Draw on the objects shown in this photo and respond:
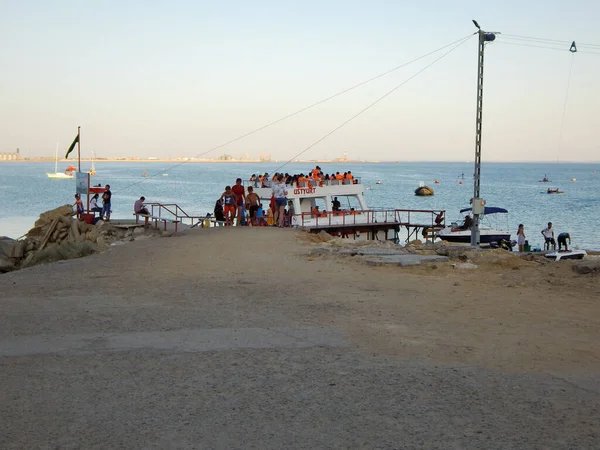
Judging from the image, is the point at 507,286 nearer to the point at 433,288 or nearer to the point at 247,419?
the point at 433,288

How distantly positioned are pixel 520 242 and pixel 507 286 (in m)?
18.0

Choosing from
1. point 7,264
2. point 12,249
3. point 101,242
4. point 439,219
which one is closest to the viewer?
point 101,242

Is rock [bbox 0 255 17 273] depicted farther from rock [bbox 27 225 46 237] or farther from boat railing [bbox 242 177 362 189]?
boat railing [bbox 242 177 362 189]

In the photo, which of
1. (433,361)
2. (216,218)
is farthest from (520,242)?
(433,361)

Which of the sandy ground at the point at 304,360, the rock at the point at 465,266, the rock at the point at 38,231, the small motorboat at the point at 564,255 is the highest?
the rock at the point at 465,266

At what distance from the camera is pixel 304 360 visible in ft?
24.3

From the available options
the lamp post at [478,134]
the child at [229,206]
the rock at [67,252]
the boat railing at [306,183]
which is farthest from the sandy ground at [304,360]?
the boat railing at [306,183]

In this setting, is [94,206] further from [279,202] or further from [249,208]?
[279,202]

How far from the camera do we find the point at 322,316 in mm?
9805

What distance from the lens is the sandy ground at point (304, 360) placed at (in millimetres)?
5406

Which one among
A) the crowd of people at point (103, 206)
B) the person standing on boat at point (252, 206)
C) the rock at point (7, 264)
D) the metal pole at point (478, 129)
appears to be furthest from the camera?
the crowd of people at point (103, 206)

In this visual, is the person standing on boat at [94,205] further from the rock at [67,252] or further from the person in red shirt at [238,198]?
the rock at [67,252]

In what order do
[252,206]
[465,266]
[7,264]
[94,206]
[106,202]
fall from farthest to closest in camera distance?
[94,206] < [106,202] < [252,206] < [7,264] < [465,266]

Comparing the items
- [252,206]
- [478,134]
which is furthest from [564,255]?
[252,206]
